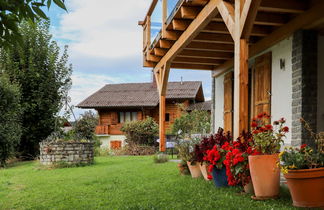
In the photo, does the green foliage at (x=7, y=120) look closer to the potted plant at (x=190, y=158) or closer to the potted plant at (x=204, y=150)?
the potted plant at (x=190, y=158)

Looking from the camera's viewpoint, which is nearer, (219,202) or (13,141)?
(219,202)

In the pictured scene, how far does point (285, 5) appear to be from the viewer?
19.2 feet

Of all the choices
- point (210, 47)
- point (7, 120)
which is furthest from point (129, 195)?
point (7, 120)

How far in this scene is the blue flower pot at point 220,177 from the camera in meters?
5.49

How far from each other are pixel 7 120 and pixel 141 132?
7.53 metres

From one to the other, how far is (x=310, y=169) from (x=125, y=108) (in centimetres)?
2492

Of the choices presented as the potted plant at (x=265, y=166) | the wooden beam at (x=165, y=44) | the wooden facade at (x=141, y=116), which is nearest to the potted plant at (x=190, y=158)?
the potted plant at (x=265, y=166)

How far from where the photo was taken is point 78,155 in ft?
38.5

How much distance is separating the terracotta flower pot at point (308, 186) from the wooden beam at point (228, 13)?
234 centimetres

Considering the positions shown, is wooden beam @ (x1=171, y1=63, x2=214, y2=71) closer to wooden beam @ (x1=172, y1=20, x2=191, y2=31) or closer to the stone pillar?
wooden beam @ (x1=172, y1=20, x2=191, y2=31)

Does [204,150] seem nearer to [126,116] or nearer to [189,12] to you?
[189,12]

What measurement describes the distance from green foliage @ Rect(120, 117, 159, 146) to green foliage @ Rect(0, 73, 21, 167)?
21.8ft

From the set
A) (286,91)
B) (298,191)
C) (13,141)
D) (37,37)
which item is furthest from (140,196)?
(37,37)

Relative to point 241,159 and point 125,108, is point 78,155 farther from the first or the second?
point 125,108
